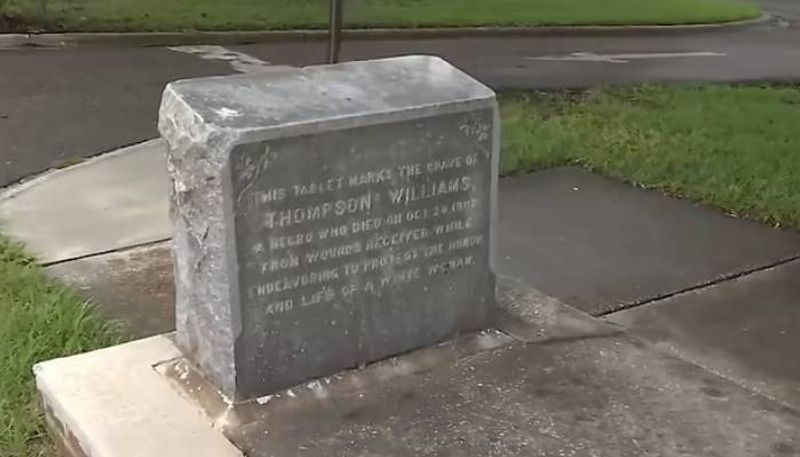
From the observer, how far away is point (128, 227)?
5816 millimetres

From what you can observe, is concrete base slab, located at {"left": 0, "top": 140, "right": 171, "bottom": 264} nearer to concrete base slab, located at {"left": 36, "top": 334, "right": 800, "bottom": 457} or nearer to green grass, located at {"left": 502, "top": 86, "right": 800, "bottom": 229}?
concrete base slab, located at {"left": 36, "top": 334, "right": 800, "bottom": 457}

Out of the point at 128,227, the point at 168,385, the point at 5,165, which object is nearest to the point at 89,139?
the point at 5,165

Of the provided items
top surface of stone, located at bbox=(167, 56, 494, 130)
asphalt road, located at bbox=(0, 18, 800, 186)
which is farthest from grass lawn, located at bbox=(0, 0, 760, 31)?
Result: top surface of stone, located at bbox=(167, 56, 494, 130)

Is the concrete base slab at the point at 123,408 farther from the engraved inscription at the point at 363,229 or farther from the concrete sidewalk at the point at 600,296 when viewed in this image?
the engraved inscription at the point at 363,229

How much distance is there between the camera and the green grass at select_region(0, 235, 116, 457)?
3.67 metres

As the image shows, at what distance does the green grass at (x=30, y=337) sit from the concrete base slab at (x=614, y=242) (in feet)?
6.29

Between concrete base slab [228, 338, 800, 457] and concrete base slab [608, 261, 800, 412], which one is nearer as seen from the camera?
concrete base slab [228, 338, 800, 457]

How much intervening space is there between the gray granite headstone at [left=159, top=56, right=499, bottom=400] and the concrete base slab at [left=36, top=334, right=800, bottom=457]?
0.44ft

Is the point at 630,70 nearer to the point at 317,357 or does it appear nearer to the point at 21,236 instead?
the point at 21,236

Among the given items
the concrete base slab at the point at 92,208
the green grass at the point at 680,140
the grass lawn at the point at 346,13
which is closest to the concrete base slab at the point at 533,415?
the concrete base slab at the point at 92,208

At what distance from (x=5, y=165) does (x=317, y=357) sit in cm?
433

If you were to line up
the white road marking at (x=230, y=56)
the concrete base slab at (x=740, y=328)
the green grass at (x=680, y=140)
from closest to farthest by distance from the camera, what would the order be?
the concrete base slab at (x=740, y=328)
the green grass at (x=680, y=140)
the white road marking at (x=230, y=56)

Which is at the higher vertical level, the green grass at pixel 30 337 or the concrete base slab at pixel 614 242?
the green grass at pixel 30 337

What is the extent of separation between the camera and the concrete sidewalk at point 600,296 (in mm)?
3541
